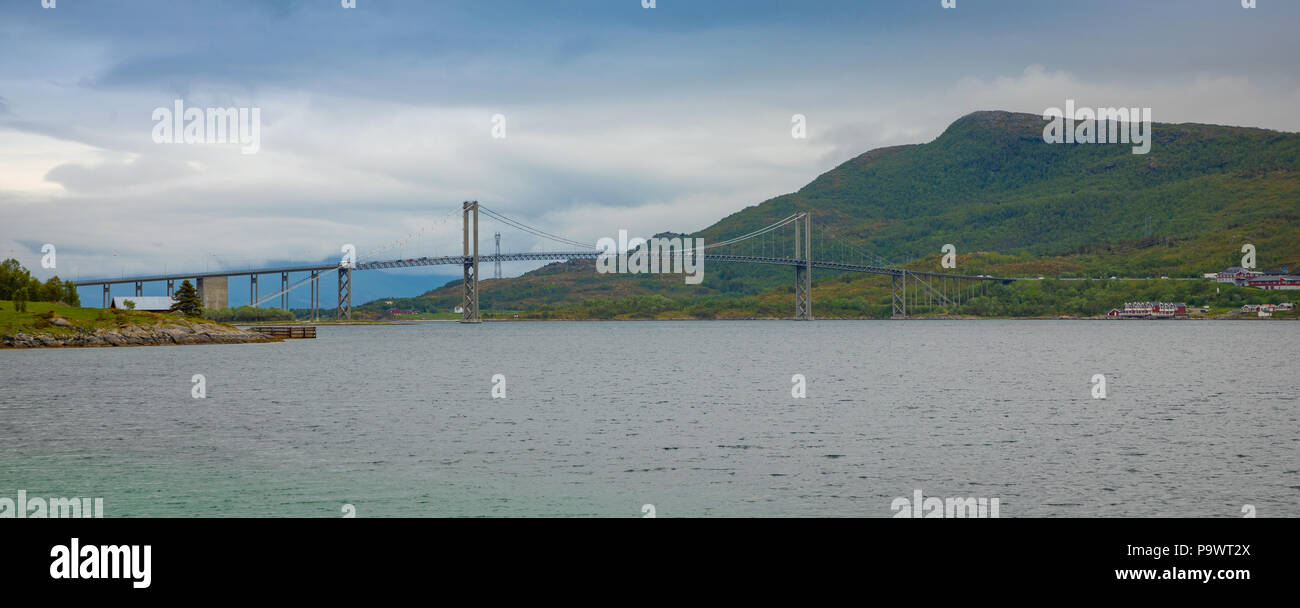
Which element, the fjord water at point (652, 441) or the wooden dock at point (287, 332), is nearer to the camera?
the fjord water at point (652, 441)

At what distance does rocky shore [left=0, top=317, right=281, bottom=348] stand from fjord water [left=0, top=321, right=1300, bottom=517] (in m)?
26.6

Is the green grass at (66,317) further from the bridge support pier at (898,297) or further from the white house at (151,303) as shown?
the bridge support pier at (898,297)

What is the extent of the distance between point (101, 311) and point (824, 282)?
138 m

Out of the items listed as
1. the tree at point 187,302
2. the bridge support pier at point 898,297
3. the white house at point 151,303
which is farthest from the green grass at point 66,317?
the bridge support pier at point 898,297

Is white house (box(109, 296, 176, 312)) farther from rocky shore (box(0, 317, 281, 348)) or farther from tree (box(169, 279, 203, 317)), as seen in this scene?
rocky shore (box(0, 317, 281, 348))

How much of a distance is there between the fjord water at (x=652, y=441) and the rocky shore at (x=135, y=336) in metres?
26.6

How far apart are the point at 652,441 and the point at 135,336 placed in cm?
6977

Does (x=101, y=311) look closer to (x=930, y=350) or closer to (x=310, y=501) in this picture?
(x=930, y=350)

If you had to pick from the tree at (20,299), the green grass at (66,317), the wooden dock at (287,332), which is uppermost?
the tree at (20,299)

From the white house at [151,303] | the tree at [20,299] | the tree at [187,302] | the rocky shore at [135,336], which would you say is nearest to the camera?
the rocky shore at [135,336]

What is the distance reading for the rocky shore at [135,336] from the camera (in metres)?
71.3

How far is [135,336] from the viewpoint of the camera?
79188mm

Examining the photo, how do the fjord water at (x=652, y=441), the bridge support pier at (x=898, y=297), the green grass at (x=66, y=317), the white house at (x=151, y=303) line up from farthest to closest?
the bridge support pier at (x=898, y=297)
the white house at (x=151, y=303)
the green grass at (x=66, y=317)
the fjord water at (x=652, y=441)

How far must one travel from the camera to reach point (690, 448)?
21688 mm
